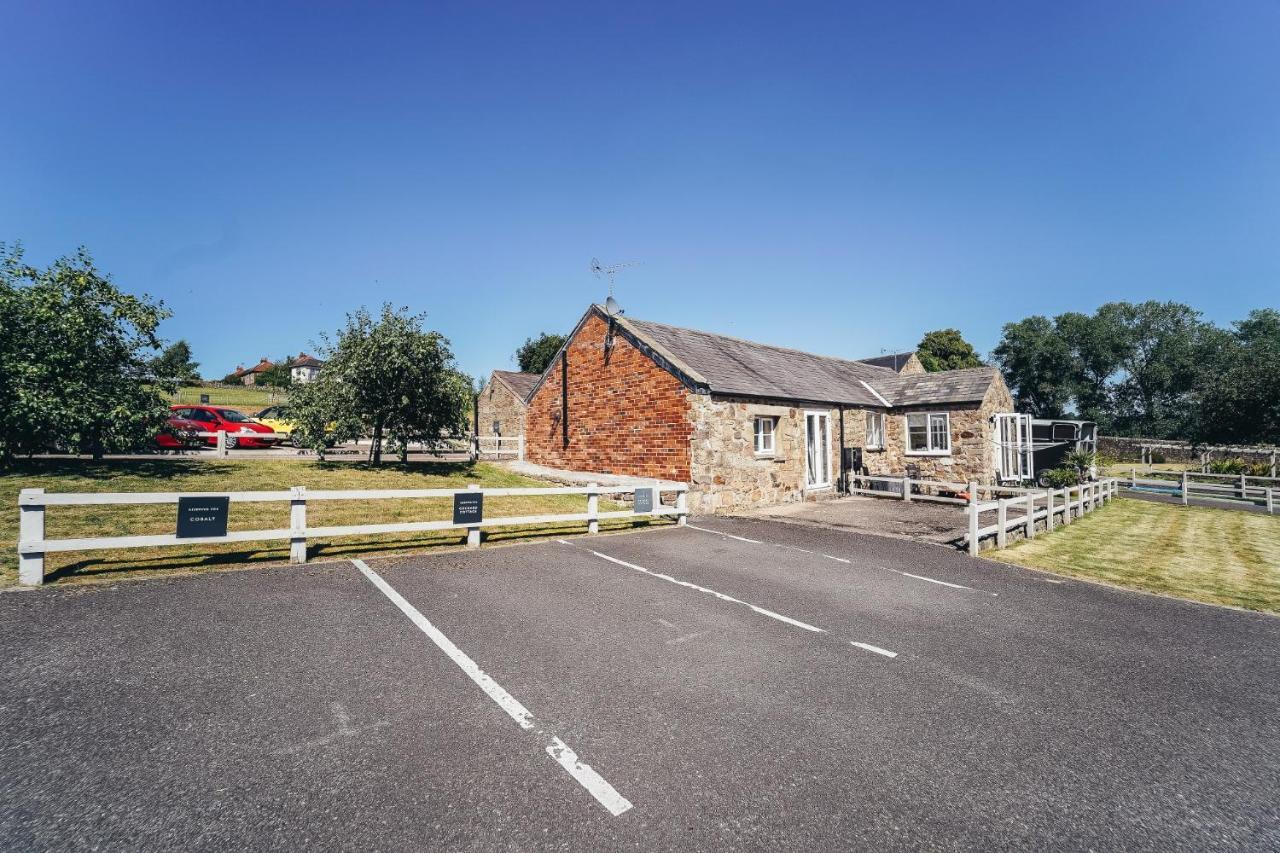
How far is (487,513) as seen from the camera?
12320mm

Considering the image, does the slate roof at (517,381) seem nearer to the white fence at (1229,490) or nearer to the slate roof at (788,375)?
the slate roof at (788,375)

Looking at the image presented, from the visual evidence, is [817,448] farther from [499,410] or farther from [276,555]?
[499,410]

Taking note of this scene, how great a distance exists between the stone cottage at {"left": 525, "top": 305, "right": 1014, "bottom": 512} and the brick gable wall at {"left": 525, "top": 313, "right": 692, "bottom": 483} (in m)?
0.04

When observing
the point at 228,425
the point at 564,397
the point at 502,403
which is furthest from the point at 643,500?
the point at 502,403

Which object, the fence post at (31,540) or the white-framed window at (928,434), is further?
the white-framed window at (928,434)

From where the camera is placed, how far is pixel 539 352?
71.2 meters

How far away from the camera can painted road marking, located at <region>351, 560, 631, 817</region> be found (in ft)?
10.2

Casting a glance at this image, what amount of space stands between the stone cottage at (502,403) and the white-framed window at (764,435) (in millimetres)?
25682

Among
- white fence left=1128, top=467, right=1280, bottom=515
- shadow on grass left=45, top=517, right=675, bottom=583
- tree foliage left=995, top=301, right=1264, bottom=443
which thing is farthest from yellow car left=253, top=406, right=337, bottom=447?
→ tree foliage left=995, top=301, right=1264, bottom=443

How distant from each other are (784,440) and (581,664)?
1318cm

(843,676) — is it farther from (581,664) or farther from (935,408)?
(935,408)

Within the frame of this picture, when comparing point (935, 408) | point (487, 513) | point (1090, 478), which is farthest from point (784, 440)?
point (1090, 478)

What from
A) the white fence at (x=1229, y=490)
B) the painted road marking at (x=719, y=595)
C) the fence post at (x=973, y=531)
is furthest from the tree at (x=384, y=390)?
the white fence at (x=1229, y=490)

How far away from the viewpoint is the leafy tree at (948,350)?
57.5 meters
